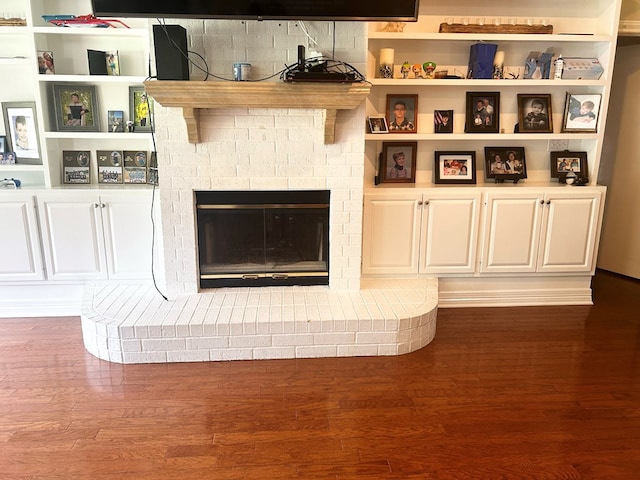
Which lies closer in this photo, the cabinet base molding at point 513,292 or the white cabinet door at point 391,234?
the white cabinet door at point 391,234

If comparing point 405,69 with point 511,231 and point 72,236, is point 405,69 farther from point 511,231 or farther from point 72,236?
point 72,236

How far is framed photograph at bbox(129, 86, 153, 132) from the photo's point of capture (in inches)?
135

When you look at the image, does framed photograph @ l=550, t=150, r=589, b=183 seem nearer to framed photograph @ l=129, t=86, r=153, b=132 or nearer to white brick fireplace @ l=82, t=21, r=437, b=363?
white brick fireplace @ l=82, t=21, r=437, b=363

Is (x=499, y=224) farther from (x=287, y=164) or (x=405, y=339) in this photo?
(x=287, y=164)

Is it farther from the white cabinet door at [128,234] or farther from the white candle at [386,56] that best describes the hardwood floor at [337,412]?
the white candle at [386,56]

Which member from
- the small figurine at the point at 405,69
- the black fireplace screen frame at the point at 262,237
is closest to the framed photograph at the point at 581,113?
the small figurine at the point at 405,69

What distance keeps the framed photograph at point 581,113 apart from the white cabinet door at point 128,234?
304 centimetres

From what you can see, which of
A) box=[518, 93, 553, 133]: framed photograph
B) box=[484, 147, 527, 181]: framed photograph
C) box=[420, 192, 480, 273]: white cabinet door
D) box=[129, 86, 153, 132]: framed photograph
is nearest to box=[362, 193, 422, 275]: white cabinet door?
box=[420, 192, 480, 273]: white cabinet door

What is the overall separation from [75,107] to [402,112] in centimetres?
230

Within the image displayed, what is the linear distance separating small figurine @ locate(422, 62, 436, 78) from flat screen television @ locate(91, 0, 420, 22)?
90 cm

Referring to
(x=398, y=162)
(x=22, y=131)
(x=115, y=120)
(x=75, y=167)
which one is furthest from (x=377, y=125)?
(x=22, y=131)

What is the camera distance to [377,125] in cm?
Answer: 350

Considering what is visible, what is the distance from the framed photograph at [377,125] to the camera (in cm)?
349

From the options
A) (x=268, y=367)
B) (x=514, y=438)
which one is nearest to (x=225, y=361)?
(x=268, y=367)
